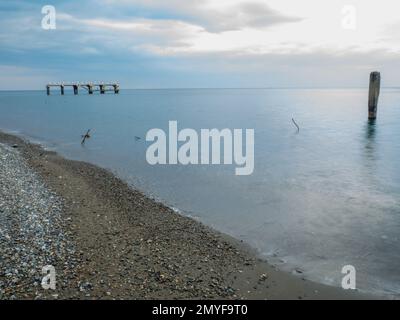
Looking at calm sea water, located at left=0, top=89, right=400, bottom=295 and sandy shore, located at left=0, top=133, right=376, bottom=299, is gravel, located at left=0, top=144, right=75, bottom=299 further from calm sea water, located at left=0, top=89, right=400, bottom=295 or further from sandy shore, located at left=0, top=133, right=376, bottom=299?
calm sea water, located at left=0, top=89, right=400, bottom=295

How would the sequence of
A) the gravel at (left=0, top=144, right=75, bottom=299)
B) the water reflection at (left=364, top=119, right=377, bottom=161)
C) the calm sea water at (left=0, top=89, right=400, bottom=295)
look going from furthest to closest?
the water reflection at (left=364, top=119, right=377, bottom=161)
the calm sea water at (left=0, top=89, right=400, bottom=295)
the gravel at (left=0, top=144, right=75, bottom=299)

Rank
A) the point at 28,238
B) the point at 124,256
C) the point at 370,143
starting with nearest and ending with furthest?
the point at 124,256 → the point at 28,238 → the point at 370,143

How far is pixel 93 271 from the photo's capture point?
970 centimetres

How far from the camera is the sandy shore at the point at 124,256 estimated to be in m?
9.07

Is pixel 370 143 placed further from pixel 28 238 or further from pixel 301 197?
pixel 28 238

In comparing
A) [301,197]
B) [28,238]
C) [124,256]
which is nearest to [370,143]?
[301,197]

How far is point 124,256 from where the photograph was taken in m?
10.9

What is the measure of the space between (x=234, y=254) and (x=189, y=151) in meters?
22.5

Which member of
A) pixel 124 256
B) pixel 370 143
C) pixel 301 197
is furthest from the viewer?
pixel 370 143

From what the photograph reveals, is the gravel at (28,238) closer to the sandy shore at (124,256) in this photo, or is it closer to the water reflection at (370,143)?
the sandy shore at (124,256)

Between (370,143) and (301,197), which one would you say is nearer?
(301,197)

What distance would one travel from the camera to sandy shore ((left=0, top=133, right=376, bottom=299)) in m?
9.07

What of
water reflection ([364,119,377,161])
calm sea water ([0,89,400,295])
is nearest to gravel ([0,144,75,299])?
calm sea water ([0,89,400,295])

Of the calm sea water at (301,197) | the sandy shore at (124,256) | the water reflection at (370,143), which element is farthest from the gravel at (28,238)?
the water reflection at (370,143)
